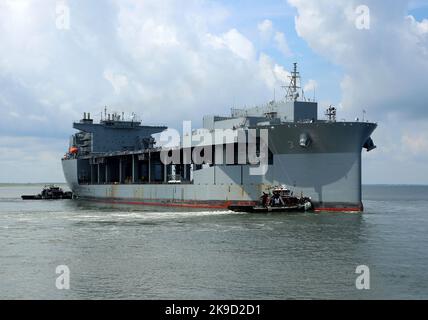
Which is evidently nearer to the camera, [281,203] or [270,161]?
[281,203]

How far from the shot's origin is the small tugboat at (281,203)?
1702 inches

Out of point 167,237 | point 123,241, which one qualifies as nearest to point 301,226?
point 167,237

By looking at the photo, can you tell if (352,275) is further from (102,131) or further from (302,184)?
(102,131)

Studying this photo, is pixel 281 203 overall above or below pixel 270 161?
below

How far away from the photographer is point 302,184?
1752 inches

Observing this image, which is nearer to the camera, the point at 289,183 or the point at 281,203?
the point at 281,203

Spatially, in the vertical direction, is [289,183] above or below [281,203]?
above

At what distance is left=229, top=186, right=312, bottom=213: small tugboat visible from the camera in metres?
43.2

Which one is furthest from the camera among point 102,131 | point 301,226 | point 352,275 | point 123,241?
point 102,131

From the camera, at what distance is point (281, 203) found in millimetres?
43531

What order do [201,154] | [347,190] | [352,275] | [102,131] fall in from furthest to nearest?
[102,131], [201,154], [347,190], [352,275]
